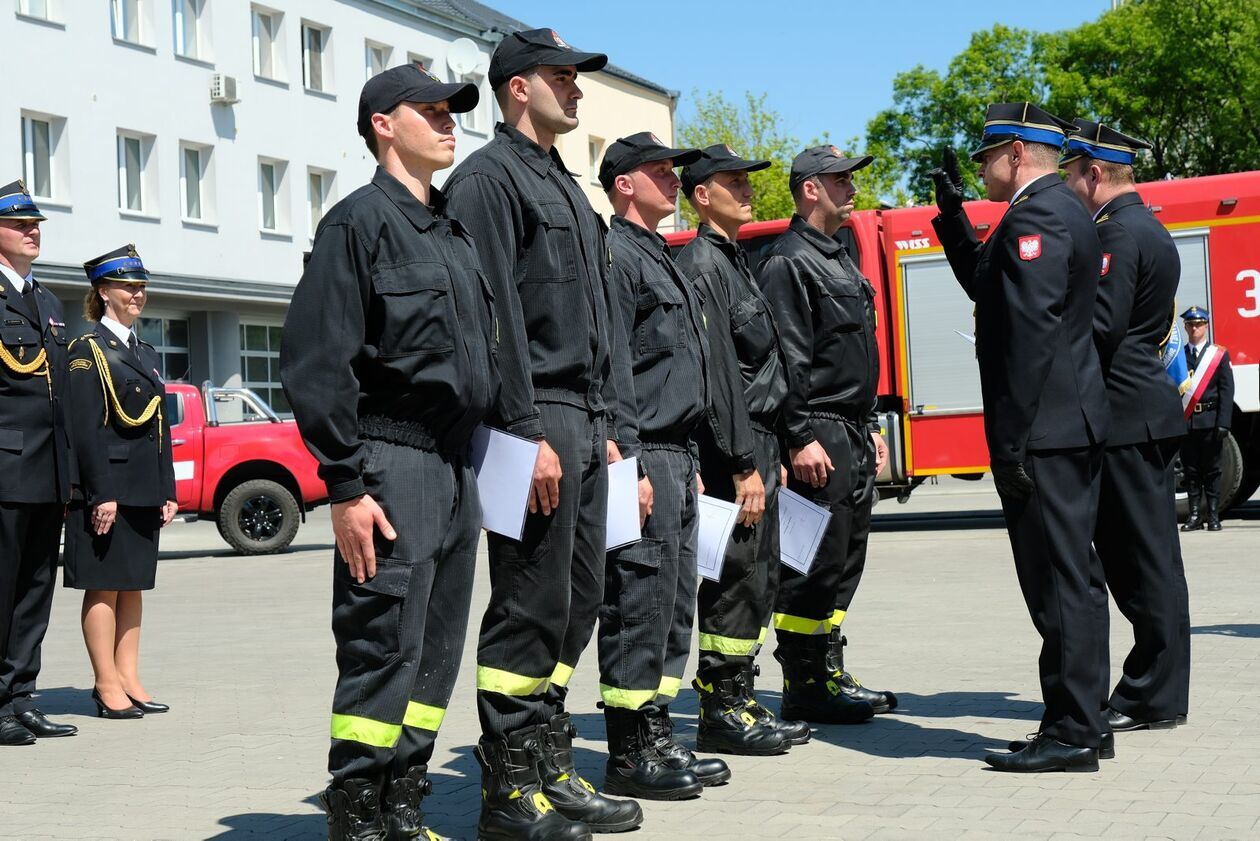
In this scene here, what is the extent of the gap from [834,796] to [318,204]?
32.2m

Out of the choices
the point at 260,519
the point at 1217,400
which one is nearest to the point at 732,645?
the point at 1217,400

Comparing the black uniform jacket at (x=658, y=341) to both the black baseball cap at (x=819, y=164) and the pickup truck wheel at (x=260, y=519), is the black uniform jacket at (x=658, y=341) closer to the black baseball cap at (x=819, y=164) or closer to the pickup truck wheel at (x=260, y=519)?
the black baseball cap at (x=819, y=164)

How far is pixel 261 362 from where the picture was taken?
115ft

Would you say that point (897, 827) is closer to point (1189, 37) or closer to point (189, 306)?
point (189, 306)

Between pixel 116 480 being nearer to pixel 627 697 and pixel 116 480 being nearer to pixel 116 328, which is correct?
pixel 116 328

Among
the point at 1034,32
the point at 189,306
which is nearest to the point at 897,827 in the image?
the point at 189,306

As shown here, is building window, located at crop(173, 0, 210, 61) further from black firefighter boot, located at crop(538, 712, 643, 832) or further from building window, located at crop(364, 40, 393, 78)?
black firefighter boot, located at crop(538, 712, 643, 832)

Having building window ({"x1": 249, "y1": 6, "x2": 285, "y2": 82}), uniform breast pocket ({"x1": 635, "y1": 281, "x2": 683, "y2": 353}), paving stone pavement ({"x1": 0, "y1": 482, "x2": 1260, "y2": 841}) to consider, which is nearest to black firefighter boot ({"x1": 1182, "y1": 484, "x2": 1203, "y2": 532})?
paving stone pavement ({"x1": 0, "y1": 482, "x2": 1260, "y2": 841})

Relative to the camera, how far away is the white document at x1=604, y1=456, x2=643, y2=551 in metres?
5.39

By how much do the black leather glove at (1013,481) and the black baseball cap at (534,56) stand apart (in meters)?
2.08

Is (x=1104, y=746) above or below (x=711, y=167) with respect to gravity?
below

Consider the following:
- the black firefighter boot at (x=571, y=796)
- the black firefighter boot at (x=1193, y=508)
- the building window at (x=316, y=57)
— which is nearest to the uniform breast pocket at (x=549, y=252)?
the black firefighter boot at (x=571, y=796)

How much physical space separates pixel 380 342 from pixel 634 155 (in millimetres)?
2043

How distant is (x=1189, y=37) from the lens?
4112 centimetres
